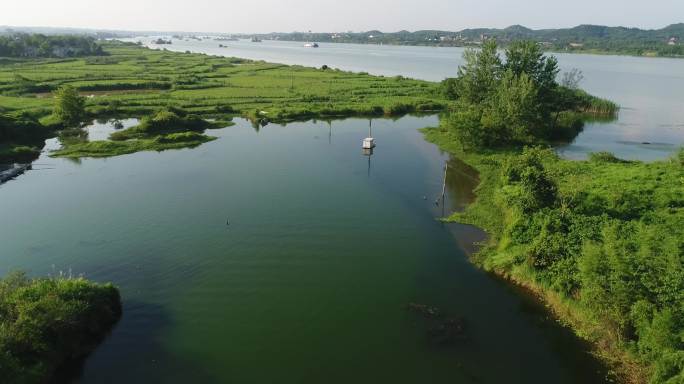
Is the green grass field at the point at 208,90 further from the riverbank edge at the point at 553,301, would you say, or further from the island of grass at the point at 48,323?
the island of grass at the point at 48,323

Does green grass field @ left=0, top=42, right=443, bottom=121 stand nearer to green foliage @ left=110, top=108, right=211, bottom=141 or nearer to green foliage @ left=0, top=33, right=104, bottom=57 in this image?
green foliage @ left=110, top=108, right=211, bottom=141

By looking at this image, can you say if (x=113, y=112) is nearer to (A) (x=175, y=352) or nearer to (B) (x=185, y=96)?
(B) (x=185, y=96)

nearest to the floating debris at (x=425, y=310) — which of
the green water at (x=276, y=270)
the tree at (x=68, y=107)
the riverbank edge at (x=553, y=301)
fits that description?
the green water at (x=276, y=270)

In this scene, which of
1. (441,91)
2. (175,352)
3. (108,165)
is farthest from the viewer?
(441,91)

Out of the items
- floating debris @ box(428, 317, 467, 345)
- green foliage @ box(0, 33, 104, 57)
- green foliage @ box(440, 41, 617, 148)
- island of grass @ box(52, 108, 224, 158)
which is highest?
green foliage @ box(0, 33, 104, 57)

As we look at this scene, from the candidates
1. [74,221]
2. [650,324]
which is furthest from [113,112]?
[650,324]

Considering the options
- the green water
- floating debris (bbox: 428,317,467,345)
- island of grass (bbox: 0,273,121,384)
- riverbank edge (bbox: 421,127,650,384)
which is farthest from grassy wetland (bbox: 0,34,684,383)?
island of grass (bbox: 0,273,121,384)
